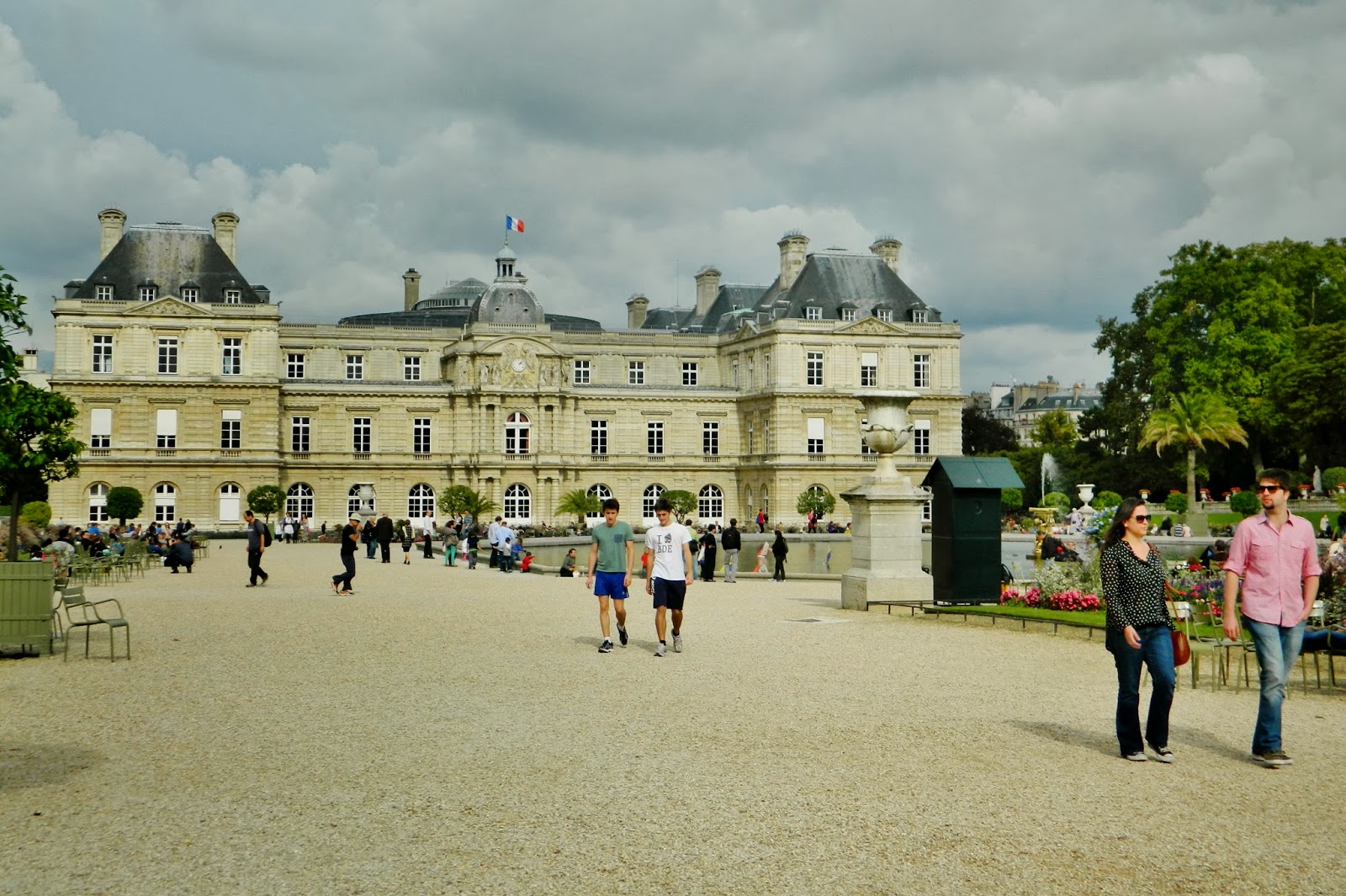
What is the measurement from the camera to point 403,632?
53.4 ft

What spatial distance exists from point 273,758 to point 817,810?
3688 millimetres

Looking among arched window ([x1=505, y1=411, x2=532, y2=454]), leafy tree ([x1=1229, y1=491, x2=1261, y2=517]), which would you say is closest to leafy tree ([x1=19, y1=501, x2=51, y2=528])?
arched window ([x1=505, y1=411, x2=532, y2=454])

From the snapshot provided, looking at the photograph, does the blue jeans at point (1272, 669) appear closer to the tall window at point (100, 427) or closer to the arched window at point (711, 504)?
the tall window at point (100, 427)

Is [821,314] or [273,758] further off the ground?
[821,314]

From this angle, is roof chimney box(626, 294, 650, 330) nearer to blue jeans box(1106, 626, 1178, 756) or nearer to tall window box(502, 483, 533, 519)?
tall window box(502, 483, 533, 519)

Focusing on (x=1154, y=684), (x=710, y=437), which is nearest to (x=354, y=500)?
(x=710, y=437)

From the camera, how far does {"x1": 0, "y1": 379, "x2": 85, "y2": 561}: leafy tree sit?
19.9 m

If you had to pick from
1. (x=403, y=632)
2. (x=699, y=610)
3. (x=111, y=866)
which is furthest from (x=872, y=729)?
(x=699, y=610)

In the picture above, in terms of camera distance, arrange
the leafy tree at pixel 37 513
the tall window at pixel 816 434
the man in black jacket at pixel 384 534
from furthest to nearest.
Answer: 1. the tall window at pixel 816 434
2. the leafy tree at pixel 37 513
3. the man in black jacket at pixel 384 534

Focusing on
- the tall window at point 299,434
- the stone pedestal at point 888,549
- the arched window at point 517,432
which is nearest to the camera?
the stone pedestal at point 888,549

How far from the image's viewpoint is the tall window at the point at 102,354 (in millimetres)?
54656

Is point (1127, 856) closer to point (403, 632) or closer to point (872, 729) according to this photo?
point (872, 729)

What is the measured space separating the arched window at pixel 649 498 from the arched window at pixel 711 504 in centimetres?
207

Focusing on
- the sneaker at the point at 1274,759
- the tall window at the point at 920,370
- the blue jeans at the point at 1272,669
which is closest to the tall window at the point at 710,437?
the tall window at the point at 920,370
